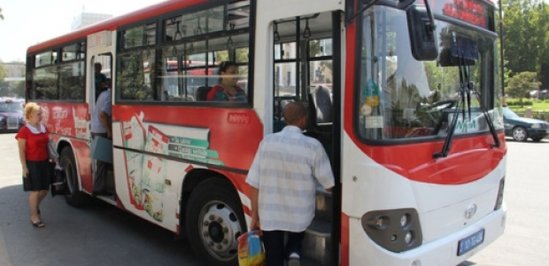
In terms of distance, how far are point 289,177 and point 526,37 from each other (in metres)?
72.0

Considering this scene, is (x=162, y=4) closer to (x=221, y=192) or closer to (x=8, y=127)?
(x=221, y=192)

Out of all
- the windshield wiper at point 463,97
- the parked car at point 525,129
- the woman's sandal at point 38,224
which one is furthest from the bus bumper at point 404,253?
the parked car at point 525,129

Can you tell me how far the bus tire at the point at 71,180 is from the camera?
7.76m

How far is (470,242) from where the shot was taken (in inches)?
156

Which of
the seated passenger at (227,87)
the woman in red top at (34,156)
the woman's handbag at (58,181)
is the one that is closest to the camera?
the seated passenger at (227,87)

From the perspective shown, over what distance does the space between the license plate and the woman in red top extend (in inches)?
213

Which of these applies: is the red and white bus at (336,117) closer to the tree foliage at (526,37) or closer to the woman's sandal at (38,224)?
the woman's sandal at (38,224)

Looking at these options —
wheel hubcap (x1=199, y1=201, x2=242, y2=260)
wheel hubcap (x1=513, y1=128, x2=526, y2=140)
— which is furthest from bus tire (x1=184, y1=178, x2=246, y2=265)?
wheel hubcap (x1=513, y1=128, x2=526, y2=140)

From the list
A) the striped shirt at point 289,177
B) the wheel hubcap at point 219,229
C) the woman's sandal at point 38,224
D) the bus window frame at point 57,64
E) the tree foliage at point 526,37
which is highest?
the tree foliage at point 526,37

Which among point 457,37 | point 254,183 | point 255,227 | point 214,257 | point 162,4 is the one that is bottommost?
point 214,257

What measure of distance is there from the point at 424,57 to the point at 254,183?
5.00ft

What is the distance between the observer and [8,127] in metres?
25.0

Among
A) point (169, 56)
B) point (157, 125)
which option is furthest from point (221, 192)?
point (169, 56)

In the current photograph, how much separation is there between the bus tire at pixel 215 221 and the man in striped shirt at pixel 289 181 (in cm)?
76
